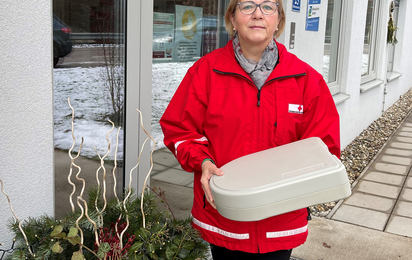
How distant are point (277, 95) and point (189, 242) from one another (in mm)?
754

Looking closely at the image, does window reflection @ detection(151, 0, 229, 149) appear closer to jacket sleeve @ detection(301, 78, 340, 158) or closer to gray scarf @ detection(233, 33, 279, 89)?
gray scarf @ detection(233, 33, 279, 89)

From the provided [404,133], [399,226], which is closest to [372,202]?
[399,226]

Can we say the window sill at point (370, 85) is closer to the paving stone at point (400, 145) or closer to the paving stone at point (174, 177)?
the paving stone at point (400, 145)

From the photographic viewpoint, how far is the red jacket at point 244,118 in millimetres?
1799

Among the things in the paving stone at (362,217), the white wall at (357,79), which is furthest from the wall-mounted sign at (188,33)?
the white wall at (357,79)

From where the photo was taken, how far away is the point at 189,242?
1966 millimetres

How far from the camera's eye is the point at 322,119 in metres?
1.83

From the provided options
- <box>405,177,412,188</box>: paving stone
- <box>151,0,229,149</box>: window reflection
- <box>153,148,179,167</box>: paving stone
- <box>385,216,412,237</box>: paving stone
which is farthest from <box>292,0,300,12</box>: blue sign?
<box>405,177,412,188</box>: paving stone

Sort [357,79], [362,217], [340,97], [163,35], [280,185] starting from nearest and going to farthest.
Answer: [280,185] < [163,35] < [362,217] < [340,97] < [357,79]

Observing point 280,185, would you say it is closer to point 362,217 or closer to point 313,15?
point 362,217

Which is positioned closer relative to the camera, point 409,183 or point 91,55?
point 91,55

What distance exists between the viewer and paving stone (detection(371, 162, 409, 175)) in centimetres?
601

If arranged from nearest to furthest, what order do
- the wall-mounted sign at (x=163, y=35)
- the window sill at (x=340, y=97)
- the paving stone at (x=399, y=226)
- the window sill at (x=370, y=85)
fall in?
the wall-mounted sign at (x=163, y=35)
the paving stone at (x=399, y=226)
the window sill at (x=340, y=97)
the window sill at (x=370, y=85)

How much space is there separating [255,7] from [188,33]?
187cm
